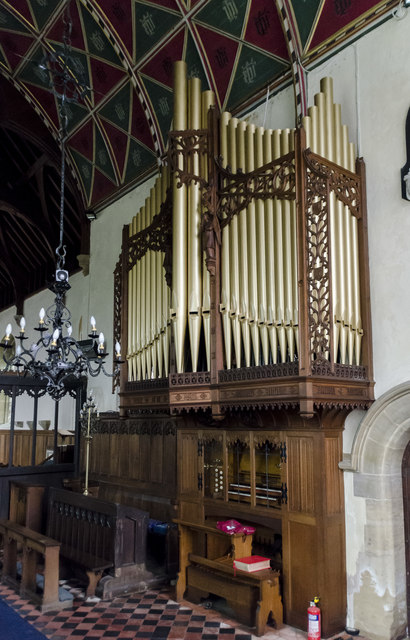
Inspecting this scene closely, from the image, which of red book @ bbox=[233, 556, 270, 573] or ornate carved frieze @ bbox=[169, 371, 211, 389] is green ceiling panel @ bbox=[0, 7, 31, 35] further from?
red book @ bbox=[233, 556, 270, 573]

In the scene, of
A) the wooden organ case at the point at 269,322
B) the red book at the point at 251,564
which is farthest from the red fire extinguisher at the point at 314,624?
the red book at the point at 251,564

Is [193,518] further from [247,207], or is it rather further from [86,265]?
[86,265]

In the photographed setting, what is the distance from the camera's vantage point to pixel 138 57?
8758mm

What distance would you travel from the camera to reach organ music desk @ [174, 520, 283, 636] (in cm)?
570

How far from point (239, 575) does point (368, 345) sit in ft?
8.93

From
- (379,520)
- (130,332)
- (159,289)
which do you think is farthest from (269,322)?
(130,332)

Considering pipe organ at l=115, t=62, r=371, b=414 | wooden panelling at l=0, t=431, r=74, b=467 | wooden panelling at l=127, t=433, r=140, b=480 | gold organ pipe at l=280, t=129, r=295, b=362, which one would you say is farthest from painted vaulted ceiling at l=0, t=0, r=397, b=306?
wooden panelling at l=0, t=431, r=74, b=467

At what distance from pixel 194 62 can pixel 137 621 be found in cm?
726

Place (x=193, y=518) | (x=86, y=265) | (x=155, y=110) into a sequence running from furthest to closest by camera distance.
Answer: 1. (x=86, y=265)
2. (x=155, y=110)
3. (x=193, y=518)

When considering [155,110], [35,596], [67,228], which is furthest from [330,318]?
[67,228]

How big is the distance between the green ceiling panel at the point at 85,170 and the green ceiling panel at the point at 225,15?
3985 mm

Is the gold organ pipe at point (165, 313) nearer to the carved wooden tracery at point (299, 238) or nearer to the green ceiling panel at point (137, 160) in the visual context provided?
the carved wooden tracery at point (299, 238)

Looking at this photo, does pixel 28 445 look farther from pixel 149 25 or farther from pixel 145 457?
pixel 149 25

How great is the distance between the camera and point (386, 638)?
542 cm
